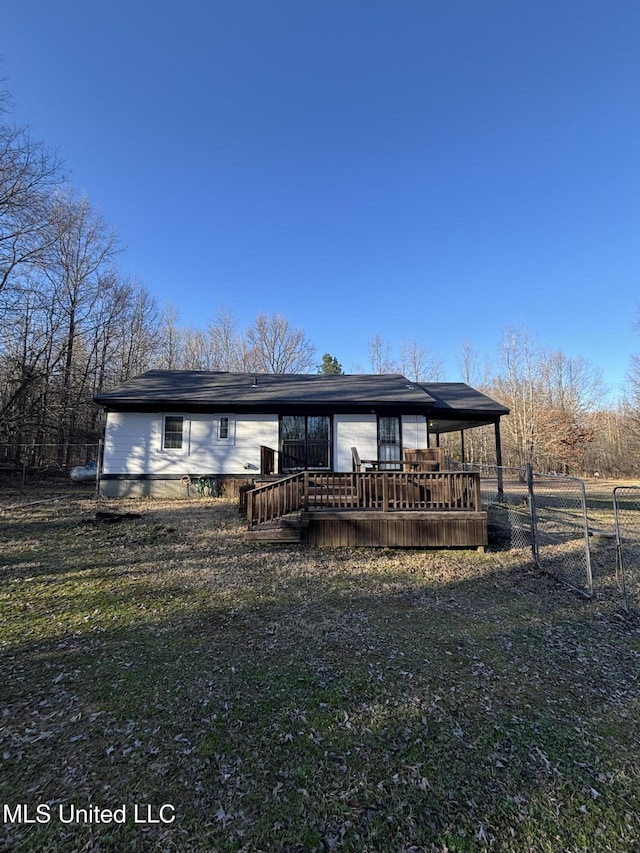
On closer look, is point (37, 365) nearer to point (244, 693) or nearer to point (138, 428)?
point (138, 428)

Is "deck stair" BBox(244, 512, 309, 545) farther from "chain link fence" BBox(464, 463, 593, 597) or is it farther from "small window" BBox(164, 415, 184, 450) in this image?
"small window" BBox(164, 415, 184, 450)

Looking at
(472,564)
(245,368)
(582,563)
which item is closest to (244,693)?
(472,564)

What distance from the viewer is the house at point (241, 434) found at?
42.5 feet

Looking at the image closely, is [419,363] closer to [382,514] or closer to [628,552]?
[628,552]

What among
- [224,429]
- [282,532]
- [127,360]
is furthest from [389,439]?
[127,360]

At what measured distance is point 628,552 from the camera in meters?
7.75

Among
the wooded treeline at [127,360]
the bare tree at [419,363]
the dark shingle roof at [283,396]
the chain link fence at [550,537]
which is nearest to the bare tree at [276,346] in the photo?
the wooded treeline at [127,360]

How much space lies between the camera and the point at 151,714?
2.84 m

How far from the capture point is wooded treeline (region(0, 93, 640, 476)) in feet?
51.7

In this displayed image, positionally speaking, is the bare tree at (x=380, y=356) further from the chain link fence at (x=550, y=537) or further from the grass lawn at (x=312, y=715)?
the grass lawn at (x=312, y=715)

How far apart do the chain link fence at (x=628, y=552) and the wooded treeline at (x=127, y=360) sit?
14.2 meters

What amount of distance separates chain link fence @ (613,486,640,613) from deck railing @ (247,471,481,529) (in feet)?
7.98

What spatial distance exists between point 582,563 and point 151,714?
23.8 feet

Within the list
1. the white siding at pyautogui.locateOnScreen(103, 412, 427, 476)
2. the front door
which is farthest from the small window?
the front door
